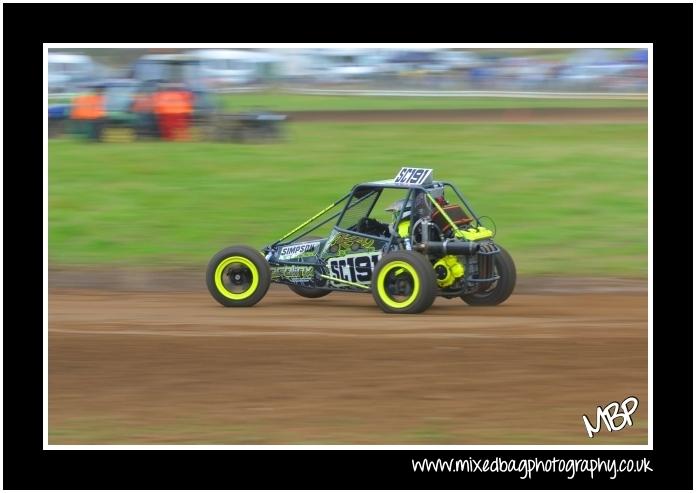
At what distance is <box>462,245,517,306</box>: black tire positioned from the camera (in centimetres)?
1301

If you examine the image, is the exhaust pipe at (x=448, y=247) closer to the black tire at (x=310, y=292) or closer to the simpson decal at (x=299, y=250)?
the simpson decal at (x=299, y=250)

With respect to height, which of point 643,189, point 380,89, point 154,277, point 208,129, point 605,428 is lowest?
point 605,428

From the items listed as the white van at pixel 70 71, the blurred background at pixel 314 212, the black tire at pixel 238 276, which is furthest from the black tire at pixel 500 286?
the white van at pixel 70 71

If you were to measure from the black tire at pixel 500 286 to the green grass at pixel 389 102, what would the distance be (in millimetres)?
16299

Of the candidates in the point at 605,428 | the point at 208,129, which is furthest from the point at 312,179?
the point at 605,428

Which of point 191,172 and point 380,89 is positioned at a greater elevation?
point 380,89

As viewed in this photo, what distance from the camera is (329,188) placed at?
67.7 feet

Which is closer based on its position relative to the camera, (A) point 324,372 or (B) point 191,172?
(A) point 324,372

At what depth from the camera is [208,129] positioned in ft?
81.5

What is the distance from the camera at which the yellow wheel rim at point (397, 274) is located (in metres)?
12.3

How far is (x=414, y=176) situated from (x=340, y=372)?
3626 mm

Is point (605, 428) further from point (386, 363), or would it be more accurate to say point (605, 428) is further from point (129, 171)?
point (129, 171)

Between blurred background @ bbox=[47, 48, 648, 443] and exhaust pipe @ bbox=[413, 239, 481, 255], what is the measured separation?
755mm

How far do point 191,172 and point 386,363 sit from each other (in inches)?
480
